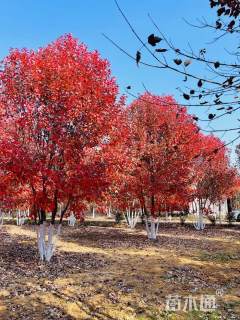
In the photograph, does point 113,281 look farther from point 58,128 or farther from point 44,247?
point 58,128

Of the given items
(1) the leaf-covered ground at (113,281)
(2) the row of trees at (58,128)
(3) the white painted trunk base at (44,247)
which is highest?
(2) the row of trees at (58,128)

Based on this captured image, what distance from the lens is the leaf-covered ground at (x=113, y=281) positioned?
36.6ft

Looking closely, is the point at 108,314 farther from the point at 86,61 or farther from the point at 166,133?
the point at 166,133

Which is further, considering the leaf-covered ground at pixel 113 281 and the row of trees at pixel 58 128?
the row of trees at pixel 58 128

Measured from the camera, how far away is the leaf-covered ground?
11.2 m

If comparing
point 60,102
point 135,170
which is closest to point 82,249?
point 135,170

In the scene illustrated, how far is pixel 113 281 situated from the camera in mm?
14125

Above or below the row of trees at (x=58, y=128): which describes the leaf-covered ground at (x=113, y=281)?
below

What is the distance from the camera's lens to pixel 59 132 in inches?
666

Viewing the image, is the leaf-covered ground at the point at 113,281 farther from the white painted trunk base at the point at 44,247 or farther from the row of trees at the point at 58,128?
the row of trees at the point at 58,128

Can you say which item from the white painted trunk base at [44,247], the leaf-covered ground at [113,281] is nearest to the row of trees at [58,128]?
the white painted trunk base at [44,247]

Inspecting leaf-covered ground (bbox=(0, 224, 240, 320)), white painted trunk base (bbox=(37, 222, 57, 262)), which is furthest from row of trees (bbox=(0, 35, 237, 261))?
leaf-covered ground (bbox=(0, 224, 240, 320))

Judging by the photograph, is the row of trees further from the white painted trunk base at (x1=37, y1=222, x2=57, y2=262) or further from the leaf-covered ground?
the leaf-covered ground

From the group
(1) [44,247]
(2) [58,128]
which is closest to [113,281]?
(1) [44,247]
